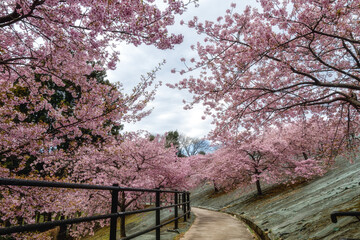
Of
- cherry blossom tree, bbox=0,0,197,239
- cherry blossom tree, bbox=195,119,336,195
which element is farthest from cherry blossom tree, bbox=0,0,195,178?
cherry blossom tree, bbox=195,119,336,195

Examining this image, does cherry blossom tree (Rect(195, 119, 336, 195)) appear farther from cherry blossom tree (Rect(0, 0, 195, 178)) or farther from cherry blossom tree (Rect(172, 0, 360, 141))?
cherry blossom tree (Rect(0, 0, 195, 178))

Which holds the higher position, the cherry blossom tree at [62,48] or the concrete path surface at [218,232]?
the cherry blossom tree at [62,48]

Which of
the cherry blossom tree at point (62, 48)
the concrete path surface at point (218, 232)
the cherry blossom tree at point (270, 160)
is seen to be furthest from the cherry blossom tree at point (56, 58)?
the cherry blossom tree at point (270, 160)

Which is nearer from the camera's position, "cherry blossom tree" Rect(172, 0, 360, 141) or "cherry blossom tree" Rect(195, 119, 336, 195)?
"cherry blossom tree" Rect(172, 0, 360, 141)

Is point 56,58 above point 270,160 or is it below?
above

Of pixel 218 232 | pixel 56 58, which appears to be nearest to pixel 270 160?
pixel 218 232

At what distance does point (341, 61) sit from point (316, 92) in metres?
1.63

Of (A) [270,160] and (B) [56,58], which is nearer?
(B) [56,58]

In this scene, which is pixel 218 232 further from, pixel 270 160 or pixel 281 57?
pixel 270 160

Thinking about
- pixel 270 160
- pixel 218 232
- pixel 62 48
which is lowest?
pixel 218 232

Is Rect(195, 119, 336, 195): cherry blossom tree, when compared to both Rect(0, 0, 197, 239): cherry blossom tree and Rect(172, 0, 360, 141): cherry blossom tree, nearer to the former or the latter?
Rect(172, 0, 360, 141): cherry blossom tree

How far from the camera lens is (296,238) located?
4215 mm

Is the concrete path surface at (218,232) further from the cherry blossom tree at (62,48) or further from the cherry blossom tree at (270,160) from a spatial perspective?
the cherry blossom tree at (270,160)

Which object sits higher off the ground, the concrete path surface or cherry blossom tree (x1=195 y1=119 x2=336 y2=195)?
cherry blossom tree (x1=195 y1=119 x2=336 y2=195)
